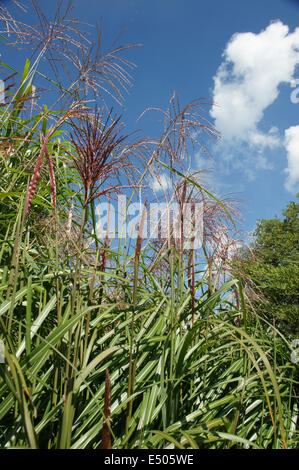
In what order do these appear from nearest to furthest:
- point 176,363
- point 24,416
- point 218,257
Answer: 1. point 24,416
2. point 176,363
3. point 218,257

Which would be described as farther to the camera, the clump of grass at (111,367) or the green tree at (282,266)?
the green tree at (282,266)

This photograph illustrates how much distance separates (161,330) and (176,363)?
17 cm

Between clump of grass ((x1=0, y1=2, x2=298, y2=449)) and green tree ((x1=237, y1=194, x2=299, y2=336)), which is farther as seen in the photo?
green tree ((x1=237, y1=194, x2=299, y2=336))

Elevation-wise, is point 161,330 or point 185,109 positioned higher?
point 185,109

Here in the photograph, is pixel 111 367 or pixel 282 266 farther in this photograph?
pixel 282 266

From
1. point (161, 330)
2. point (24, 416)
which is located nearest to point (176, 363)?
point (161, 330)
